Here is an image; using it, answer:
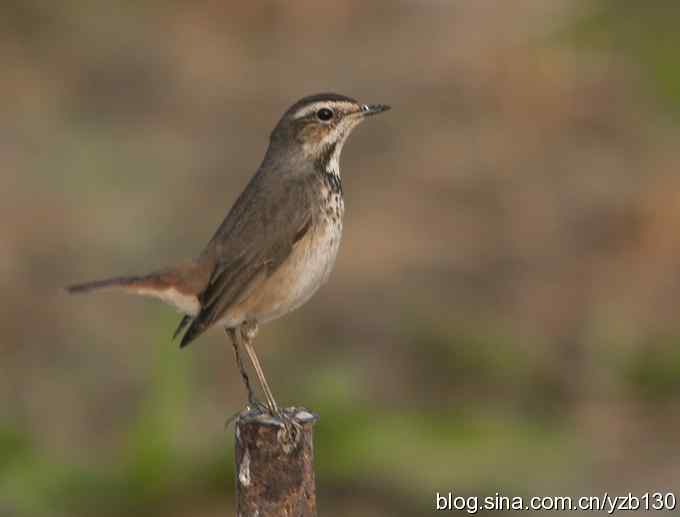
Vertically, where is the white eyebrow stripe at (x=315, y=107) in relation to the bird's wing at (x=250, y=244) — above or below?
above

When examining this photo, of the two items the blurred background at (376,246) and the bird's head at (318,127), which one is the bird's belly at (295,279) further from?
the blurred background at (376,246)

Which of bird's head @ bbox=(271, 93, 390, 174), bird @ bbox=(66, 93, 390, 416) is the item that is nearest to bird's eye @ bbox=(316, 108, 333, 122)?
bird's head @ bbox=(271, 93, 390, 174)

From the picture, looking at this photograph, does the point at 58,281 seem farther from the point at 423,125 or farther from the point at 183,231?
the point at 423,125

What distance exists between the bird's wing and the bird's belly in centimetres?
4

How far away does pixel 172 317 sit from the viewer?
10.8m

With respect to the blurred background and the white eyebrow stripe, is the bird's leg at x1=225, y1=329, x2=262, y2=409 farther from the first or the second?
the blurred background

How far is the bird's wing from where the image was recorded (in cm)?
700

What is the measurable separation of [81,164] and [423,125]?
3.82 metres

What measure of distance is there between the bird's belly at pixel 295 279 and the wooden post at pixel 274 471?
2.80 ft

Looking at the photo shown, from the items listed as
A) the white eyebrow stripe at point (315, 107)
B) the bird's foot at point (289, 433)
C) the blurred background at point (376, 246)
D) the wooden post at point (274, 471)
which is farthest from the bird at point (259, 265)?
the blurred background at point (376, 246)

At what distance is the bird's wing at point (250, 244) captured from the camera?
700 cm

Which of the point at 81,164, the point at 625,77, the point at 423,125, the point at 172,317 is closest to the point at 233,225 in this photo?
the point at 172,317

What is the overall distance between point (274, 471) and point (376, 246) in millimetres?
8999

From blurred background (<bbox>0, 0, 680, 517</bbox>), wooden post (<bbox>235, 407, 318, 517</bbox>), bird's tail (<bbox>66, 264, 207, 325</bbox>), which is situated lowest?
wooden post (<bbox>235, 407, 318, 517</bbox>)
